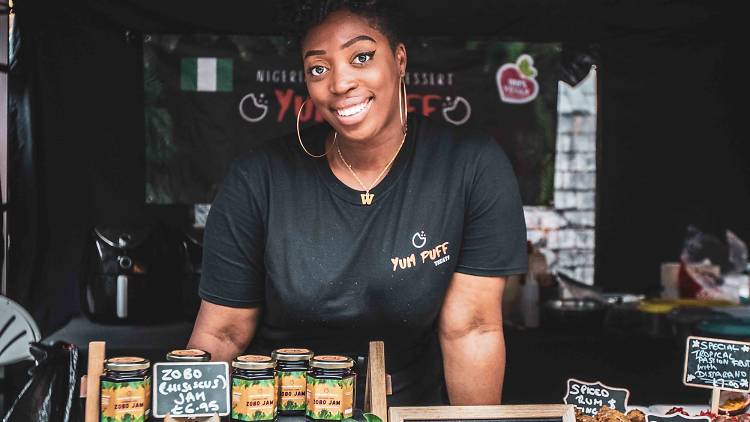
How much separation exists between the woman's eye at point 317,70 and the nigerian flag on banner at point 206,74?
2.36 meters

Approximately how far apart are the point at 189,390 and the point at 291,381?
0.22 metres

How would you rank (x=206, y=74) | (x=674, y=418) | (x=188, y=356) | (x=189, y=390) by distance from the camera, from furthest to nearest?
(x=206, y=74) < (x=674, y=418) < (x=188, y=356) < (x=189, y=390)

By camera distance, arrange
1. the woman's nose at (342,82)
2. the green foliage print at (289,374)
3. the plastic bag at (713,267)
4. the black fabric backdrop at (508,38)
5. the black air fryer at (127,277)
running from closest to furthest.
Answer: the green foliage print at (289,374) < the woman's nose at (342,82) < the black air fryer at (127,277) < the black fabric backdrop at (508,38) < the plastic bag at (713,267)

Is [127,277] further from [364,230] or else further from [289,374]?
[289,374]

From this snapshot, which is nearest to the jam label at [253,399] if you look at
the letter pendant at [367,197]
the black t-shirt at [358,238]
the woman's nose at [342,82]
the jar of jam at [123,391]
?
the jar of jam at [123,391]

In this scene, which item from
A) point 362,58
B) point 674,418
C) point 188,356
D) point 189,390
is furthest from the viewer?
point 362,58

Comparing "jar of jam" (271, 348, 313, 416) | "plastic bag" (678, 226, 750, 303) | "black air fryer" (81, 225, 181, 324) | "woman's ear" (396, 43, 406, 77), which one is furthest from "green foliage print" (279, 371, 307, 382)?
"plastic bag" (678, 226, 750, 303)

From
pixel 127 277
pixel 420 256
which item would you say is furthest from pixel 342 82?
pixel 127 277

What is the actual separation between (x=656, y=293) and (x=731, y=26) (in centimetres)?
132

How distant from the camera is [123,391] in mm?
1526

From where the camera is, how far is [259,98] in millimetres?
4195

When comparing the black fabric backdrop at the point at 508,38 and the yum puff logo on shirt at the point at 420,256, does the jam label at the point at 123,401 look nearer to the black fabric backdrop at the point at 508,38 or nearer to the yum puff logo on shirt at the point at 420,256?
the yum puff logo on shirt at the point at 420,256

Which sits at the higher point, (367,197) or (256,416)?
(367,197)

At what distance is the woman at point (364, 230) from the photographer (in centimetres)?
190
